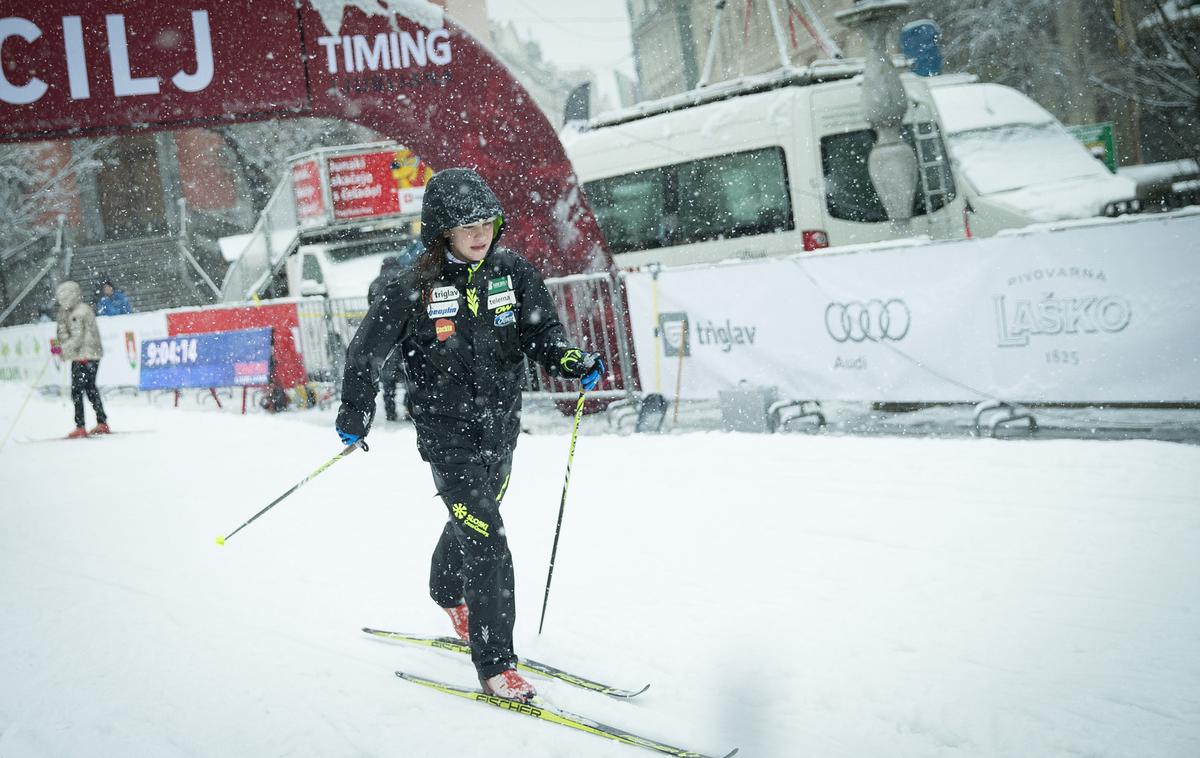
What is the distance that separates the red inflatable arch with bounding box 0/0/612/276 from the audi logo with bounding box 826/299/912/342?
3.77 m

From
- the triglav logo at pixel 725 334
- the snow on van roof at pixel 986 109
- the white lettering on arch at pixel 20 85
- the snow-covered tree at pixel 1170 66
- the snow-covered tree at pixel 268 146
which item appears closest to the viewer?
the triglav logo at pixel 725 334

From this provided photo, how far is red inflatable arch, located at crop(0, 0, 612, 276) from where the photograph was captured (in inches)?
410

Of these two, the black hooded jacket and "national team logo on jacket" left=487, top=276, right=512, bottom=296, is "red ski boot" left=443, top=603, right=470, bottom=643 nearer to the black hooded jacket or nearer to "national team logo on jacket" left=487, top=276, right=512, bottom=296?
the black hooded jacket

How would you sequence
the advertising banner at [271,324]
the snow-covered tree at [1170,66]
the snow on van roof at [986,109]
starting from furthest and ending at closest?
the snow-covered tree at [1170,66] → the advertising banner at [271,324] → the snow on van roof at [986,109]

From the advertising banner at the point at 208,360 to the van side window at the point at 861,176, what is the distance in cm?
819

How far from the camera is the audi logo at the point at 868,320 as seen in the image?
8.45m

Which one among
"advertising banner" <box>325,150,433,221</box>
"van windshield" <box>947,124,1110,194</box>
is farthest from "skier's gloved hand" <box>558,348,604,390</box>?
"advertising banner" <box>325,150,433,221</box>

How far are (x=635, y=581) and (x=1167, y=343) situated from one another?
4.39 metres

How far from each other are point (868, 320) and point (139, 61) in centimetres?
757

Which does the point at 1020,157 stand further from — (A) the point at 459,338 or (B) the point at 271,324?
(A) the point at 459,338

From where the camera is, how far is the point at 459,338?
3.82 m

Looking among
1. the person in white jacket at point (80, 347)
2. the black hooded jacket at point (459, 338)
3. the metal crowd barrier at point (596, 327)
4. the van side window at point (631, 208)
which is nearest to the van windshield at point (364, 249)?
the van side window at point (631, 208)

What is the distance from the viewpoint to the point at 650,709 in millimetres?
3701

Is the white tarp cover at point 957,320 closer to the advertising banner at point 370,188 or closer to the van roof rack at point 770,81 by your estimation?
the van roof rack at point 770,81
